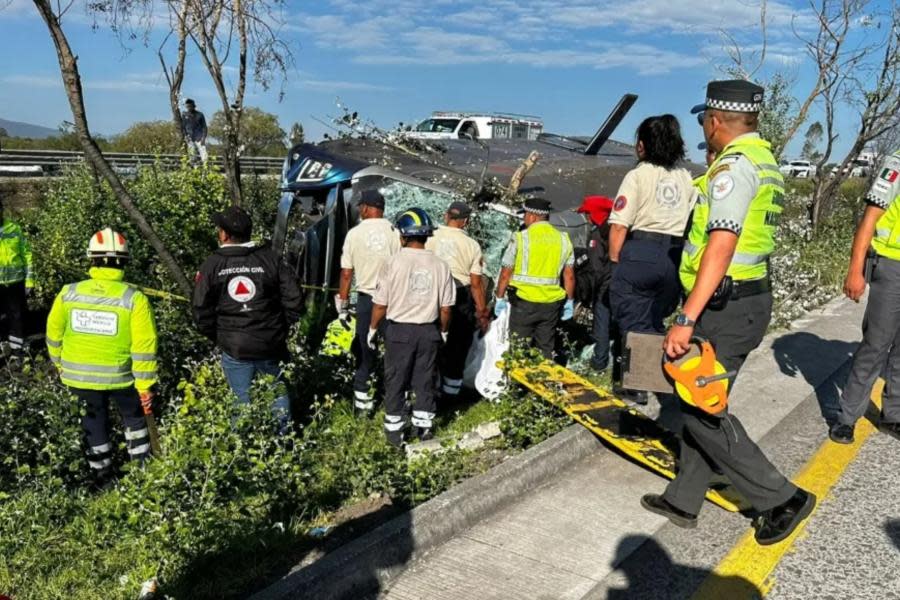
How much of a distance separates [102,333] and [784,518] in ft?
12.9

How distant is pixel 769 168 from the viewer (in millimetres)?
3432

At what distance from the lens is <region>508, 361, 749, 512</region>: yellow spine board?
4.28m

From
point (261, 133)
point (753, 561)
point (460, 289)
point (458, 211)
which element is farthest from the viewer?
point (261, 133)

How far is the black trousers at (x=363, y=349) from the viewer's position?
19.7 ft

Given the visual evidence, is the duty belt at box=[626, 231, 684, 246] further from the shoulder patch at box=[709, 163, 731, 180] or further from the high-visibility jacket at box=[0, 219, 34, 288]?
the high-visibility jacket at box=[0, 219, 34, 288]

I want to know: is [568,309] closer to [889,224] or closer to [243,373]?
[889,224]

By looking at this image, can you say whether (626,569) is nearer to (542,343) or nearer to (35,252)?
(542,343)

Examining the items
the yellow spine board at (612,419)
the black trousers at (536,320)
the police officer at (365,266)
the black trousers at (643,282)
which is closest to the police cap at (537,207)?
the black trousers at (536,320)

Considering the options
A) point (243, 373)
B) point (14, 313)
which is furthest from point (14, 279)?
point (243, 373)

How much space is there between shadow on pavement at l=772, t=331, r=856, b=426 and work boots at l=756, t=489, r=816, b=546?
1.92 meters

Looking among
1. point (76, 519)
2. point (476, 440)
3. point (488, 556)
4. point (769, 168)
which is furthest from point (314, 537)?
point (769, 168)

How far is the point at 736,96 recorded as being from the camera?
346 centimetres

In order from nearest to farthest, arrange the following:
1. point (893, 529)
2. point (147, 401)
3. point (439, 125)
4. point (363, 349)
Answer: point (893, 529), point (147, 401), point (363, 349), point (439, 125)

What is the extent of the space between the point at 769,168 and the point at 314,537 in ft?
8.75
